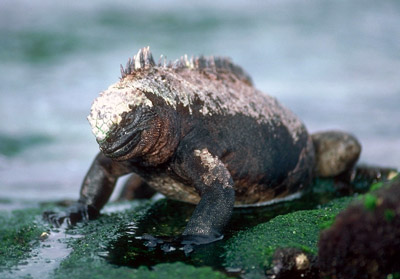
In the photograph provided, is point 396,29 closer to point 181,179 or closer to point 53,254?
point 181,179

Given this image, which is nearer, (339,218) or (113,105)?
(339,218)

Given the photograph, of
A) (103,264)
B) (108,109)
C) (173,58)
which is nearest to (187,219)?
(108,109)

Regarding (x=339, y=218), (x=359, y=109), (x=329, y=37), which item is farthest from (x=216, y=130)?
(x=329, y=37)

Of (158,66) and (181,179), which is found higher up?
(158,66)

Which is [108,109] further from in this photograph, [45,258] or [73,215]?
[73,215]

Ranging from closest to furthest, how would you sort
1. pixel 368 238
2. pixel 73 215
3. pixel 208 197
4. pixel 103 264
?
pixel 368 238 → pixel 103 264 → pixel 208 197 → pixel 73 215
